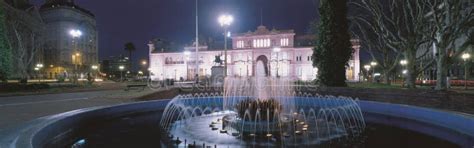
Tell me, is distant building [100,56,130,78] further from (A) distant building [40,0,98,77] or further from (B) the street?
(B) the street

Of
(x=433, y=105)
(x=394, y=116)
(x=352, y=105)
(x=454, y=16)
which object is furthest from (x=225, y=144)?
(x=454, y=16)

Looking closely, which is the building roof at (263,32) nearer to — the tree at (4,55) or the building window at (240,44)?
the building window at (240,44)

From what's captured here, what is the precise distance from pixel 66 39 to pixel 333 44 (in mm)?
72530

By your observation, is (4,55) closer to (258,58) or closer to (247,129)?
(247,129)

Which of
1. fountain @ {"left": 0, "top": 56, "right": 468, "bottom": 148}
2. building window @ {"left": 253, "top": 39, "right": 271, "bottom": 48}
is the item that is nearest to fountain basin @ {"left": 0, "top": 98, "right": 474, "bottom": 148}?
fountain @ {"left": 0, "top": 56, "right": 468, "bottom": 148}

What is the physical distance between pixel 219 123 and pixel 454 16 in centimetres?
1796

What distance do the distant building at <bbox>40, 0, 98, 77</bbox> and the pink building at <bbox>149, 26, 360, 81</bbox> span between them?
19.8 metres

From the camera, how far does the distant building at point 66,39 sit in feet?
240

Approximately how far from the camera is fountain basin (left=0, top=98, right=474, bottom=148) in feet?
26.0

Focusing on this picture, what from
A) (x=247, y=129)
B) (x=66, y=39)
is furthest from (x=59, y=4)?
(x=247, y=129)

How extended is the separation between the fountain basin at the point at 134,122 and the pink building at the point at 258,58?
5292cm

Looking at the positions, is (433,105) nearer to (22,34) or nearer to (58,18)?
(22,34)

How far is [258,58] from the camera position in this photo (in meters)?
76.0

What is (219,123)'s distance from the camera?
498 inches
